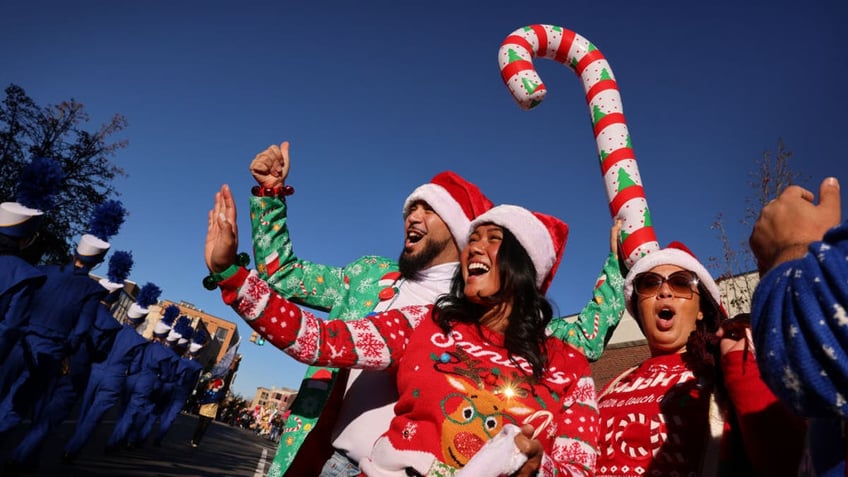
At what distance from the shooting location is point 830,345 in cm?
87

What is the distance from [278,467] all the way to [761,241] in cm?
201

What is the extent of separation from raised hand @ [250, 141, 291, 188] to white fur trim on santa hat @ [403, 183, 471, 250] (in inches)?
31.5

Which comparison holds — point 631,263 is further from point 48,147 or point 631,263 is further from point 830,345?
point 48,147

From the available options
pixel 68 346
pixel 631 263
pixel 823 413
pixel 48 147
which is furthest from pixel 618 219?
pixel 48 147

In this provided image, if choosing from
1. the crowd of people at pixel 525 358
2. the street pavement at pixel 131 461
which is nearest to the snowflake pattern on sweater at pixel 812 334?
the crowd of people at pixel 525 358

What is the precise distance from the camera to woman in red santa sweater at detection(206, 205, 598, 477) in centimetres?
156

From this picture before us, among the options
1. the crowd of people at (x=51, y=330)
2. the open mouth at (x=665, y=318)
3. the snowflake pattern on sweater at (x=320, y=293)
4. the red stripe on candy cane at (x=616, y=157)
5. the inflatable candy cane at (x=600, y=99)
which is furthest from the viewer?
the crowd of people at (x=51, y=330)

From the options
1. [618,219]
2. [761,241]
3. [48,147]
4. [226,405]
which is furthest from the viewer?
[226,405]

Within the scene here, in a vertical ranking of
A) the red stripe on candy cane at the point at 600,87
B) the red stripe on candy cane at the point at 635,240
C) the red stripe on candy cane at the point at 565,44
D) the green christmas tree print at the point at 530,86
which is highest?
the red stripe on candy cane at the point at 565,44

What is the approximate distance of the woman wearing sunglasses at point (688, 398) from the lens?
1584 mm

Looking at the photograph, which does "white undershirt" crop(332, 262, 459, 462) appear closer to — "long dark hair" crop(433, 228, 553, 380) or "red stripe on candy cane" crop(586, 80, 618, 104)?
"long dark hair" crop(433, 228, 553, 380)

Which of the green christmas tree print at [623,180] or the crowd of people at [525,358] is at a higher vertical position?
the green christmas tree print at [623,180]

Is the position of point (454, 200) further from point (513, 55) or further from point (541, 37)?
point (541, 37)

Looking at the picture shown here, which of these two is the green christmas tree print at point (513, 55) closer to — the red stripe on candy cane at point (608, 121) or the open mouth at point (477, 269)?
the red stripe on candy cane at point (608, 121)
